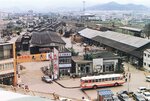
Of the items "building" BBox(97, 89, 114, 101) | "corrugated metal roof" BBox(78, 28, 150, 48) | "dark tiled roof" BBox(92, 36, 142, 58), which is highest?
"corrugated metal roof" BBox(78, 28, 150, 48)

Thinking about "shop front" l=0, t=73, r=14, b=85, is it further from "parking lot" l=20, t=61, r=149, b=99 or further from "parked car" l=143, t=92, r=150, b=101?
"parked car" l=143, t=92, r=150, b=101

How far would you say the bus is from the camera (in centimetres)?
1543

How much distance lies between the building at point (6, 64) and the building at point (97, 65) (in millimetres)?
4630

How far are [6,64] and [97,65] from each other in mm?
6145

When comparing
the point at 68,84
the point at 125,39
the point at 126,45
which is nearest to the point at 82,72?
the point at 68,84

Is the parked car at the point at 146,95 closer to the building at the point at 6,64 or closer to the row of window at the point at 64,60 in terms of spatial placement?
the row of window at the point at 64,60

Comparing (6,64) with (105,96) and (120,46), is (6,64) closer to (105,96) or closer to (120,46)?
(105,96)

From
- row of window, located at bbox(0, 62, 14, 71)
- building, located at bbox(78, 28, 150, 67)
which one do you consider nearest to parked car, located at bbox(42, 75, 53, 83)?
row of window, located at bbox(0, 62, 14, 71)

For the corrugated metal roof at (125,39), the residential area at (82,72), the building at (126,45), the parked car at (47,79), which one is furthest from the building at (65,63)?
the corrugated metal roof at (125,39)

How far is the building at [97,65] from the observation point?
18.3m

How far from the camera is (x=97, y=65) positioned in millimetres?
18531

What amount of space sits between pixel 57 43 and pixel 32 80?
26.5ft

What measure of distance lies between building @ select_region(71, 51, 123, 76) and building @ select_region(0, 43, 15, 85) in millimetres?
4630

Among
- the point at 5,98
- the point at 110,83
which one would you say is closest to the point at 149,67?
the point at 110,83
